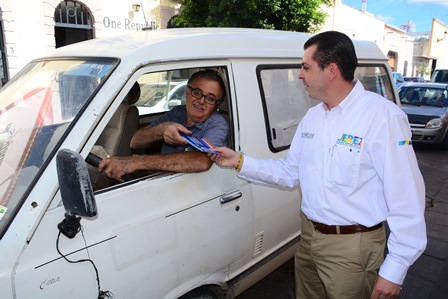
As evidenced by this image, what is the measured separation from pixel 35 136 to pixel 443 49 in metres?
54.4

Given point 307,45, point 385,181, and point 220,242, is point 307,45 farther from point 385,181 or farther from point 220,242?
point 220,242

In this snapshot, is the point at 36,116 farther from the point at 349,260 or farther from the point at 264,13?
the point at 264,13

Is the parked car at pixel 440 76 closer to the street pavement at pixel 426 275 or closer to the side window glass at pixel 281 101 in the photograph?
the street pavement at pixel 426 275

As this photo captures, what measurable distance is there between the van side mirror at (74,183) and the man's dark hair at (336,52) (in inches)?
45.8

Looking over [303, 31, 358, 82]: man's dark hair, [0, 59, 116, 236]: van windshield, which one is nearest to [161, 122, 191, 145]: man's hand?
[0, 59, 116, 236]: van windshield

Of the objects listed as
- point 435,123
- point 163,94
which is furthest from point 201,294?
point 435,123

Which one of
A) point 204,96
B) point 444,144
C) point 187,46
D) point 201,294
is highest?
point 187,46

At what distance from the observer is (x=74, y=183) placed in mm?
1338

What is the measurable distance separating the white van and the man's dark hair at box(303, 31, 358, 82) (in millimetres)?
627

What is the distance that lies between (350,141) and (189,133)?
0.88 m

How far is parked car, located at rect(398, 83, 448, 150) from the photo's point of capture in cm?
880

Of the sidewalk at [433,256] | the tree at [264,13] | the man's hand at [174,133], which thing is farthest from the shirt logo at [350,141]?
the tree at [264,13]

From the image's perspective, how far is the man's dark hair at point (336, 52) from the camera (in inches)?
66.3

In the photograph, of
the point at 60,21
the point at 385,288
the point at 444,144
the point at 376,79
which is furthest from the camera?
the point at 60,21
